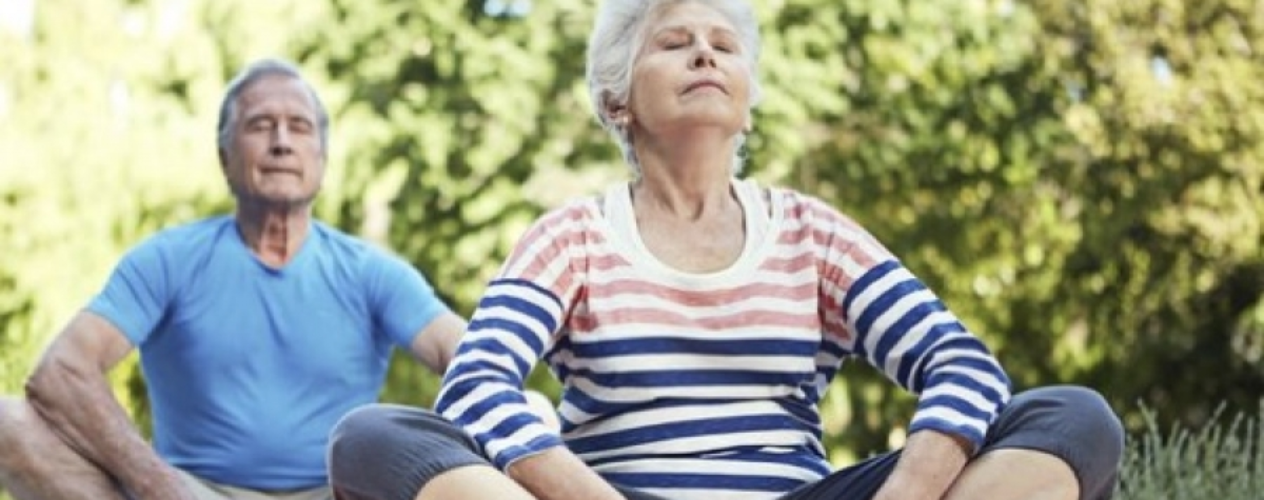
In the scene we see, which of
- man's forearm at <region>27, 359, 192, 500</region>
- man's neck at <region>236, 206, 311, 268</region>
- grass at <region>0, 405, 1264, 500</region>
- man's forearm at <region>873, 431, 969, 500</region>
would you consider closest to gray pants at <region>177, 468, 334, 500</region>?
man's forearm at <region>27, 359, 192, 500</region>

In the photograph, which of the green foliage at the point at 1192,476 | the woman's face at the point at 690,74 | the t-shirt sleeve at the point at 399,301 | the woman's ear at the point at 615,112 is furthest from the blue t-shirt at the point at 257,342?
the green foliage at the point at 1192,476

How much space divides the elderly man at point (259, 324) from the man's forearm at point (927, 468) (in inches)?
54.6

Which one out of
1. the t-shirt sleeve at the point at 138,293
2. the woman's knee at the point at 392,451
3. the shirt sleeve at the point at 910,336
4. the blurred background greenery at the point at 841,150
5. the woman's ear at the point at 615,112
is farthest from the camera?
the blurred background greenery at the point at 841,150

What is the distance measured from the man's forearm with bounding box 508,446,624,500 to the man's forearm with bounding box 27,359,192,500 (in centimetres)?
119

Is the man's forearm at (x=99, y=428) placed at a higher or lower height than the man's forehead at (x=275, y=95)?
lower

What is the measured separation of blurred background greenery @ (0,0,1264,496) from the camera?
6.73 metres

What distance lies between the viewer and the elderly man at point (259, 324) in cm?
385

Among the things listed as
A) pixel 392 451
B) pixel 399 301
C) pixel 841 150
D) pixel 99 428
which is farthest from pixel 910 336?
pixel 841 150

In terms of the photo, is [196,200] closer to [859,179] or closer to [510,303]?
[859,179]

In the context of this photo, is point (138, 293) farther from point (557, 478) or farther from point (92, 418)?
point (557, 478)

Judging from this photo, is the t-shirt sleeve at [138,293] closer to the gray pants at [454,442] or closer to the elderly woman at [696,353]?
the elderly woman at [696,353]

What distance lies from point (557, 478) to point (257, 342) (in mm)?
1449

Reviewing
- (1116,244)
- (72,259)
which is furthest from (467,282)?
(1116,244)

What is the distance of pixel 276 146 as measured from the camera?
158 inches
